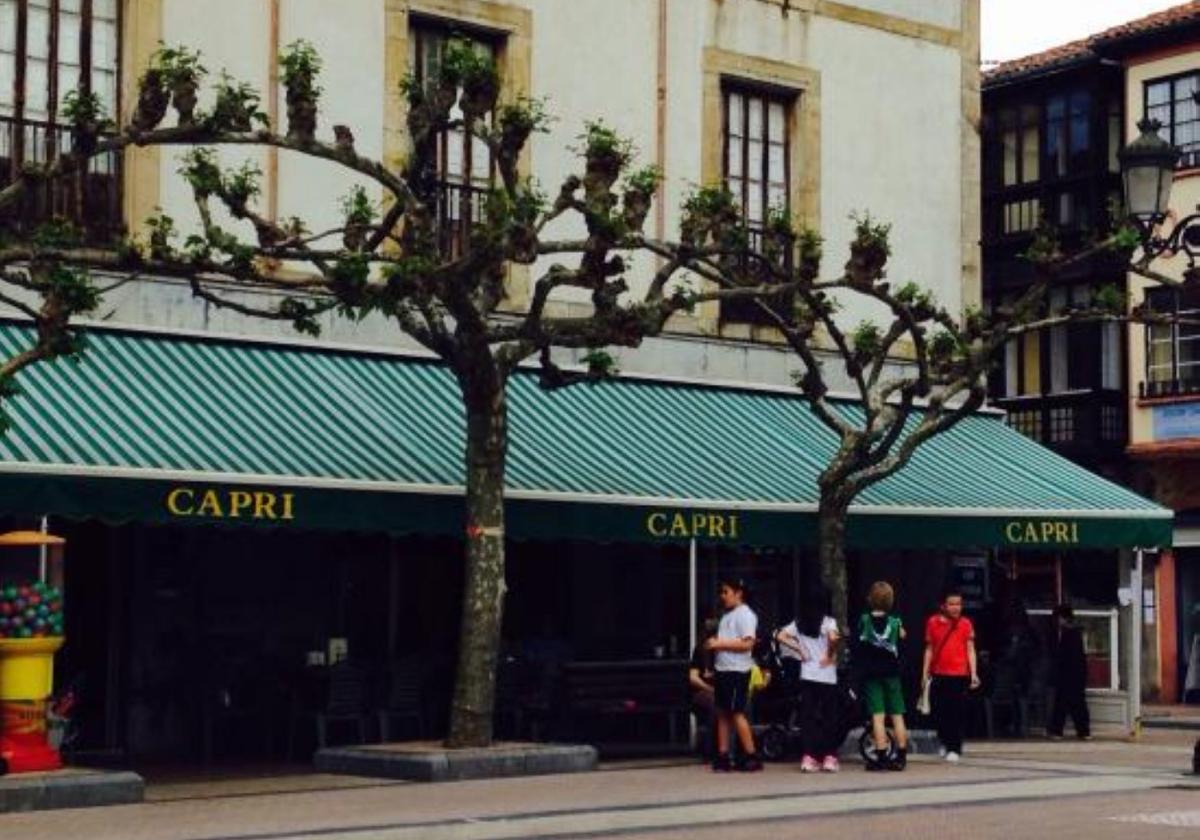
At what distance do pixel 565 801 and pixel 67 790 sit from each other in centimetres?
352

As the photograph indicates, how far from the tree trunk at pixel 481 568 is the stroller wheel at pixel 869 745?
140 inches

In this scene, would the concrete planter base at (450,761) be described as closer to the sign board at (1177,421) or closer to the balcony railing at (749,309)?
the balcony railing at (749,309)

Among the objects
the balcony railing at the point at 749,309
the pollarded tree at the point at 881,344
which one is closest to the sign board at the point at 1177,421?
the balcony railing at the point at 749,309

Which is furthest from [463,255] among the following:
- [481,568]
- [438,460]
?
[438,460]

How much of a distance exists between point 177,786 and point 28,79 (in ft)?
21.4

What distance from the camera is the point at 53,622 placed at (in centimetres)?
1852

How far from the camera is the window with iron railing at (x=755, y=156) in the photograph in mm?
27344

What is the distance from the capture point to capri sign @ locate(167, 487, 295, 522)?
63.8 ft

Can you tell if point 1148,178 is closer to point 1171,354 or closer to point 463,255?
point 463,255

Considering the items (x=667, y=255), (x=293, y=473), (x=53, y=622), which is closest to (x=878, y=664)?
(x=667, y=255)

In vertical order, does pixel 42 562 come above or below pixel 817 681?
above

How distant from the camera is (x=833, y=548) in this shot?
23.2 m

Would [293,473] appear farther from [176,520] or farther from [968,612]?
[968,612]

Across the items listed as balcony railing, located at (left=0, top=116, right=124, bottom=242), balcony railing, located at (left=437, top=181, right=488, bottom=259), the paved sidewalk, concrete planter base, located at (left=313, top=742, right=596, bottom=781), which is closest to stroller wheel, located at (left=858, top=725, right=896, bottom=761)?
the paved sidewalk
